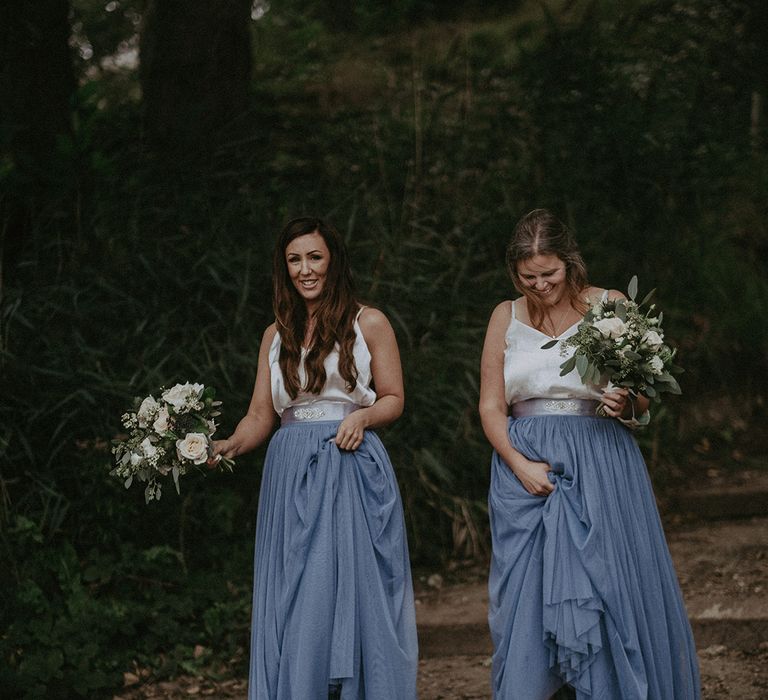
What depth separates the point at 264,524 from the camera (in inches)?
146

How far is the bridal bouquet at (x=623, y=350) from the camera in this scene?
10.6ft

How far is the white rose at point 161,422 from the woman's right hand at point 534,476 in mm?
1167

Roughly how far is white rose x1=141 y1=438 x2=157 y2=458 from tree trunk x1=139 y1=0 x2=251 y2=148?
406 centimetres

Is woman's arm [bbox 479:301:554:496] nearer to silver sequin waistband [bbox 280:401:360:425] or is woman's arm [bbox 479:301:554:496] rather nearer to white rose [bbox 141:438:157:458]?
silver sequin waistband [bbox 280:401:360:425]

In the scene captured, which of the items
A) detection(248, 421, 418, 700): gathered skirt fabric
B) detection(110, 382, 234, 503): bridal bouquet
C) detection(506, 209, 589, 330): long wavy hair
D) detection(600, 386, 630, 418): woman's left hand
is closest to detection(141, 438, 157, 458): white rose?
detection(110, 382, 234, 503): bridal bouquet

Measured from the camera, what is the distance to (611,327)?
10.5 feet

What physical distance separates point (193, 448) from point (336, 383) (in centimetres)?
56

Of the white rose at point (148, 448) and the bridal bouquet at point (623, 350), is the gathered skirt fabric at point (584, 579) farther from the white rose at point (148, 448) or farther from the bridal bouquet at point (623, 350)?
the white rose at point (148, 448)

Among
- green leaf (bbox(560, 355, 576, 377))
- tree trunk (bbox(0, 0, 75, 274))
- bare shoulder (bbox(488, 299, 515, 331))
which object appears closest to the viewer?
green leaf (bbox(560, 355, 576, 377))

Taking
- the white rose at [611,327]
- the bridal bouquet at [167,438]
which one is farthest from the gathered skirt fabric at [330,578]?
the white rose at [611,327]

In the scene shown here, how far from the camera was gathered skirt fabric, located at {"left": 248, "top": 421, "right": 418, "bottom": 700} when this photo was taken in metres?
3.43

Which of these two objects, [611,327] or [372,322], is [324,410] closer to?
[372,322]

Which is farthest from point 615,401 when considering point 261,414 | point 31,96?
point 31,96

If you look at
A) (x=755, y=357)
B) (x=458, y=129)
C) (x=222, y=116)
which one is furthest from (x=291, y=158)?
(x=755, y=357)
